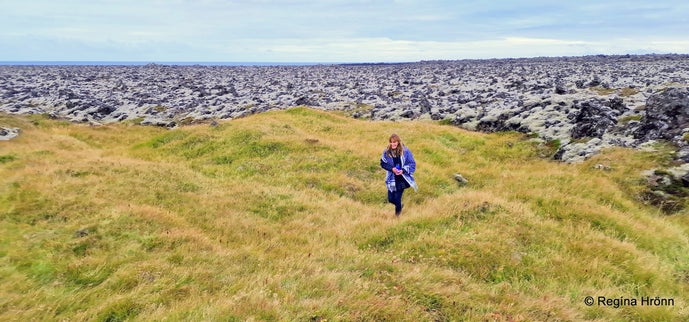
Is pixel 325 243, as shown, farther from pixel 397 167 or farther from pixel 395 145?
pixel 395 145

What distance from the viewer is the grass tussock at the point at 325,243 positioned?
9055mm

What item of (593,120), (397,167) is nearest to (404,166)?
(397,167)

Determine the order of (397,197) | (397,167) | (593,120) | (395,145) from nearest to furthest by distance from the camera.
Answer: (395,145) → (397,167) → (397,197) → (593,120)

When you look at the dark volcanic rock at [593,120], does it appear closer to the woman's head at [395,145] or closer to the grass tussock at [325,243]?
the grass tussock at [325,243]

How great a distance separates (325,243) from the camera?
1316 cm

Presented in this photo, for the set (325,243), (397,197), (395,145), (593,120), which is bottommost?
(325,243)

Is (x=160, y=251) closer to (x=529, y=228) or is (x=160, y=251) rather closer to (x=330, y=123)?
(x=529, y=228)

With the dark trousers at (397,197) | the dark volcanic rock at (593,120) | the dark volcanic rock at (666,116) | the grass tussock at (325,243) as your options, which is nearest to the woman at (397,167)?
the dark trousers at (397,197)

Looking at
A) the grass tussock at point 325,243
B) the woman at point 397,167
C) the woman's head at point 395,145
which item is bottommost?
the grass tussock at point 325,243

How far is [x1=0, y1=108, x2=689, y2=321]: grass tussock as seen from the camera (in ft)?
29.7

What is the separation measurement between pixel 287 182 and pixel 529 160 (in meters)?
15.9

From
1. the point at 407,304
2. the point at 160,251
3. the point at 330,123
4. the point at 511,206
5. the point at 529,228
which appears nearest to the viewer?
the point at 407,304

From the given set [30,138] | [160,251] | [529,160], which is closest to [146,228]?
[160,251]

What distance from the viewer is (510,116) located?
127 ft
